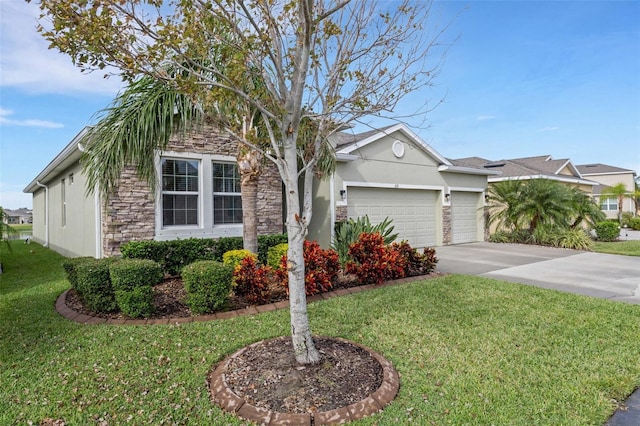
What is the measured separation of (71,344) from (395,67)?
195 inches

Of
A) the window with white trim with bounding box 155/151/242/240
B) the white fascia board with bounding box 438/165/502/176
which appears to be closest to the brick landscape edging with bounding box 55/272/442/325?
the window with white trim with bounding box 155/151/242/240

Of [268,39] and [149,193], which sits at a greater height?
[268,39]

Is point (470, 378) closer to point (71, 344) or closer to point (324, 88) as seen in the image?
point (324, 88)

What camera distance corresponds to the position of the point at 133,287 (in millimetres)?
4961

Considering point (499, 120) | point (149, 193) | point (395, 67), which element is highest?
point (499, 120)

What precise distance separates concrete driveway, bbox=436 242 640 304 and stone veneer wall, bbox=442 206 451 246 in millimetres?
637

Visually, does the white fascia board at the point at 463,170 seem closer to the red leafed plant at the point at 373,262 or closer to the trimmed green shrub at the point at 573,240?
the trimmed green shrub at the point at 573,240

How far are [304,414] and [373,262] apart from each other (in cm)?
454

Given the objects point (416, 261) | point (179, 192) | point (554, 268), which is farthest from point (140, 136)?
point (554, 268)

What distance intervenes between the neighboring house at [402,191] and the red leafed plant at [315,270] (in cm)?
429

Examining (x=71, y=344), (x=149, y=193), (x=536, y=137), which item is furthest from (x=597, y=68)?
(x=71, y=344)

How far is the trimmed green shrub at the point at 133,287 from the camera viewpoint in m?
4.91

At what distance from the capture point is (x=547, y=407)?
2814 millimetres

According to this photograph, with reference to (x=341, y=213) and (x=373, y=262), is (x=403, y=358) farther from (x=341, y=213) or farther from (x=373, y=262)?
(x=341, y=213)
